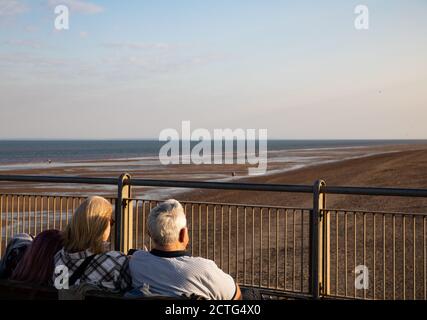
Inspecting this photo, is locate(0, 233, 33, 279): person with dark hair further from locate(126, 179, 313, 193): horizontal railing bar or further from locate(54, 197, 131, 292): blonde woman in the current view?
locate(126, 179, 313, 193): horizontal railing bar

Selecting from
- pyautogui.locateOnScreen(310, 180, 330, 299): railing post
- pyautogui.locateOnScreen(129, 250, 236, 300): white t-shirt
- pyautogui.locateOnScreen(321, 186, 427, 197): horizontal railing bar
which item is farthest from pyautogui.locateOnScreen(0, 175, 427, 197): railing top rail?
pyautogui.locateOnScreen(129, 250, 236, 300): white t-shirt

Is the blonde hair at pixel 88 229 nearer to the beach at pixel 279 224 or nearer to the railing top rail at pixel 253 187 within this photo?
the railing top rail at pixel 253 187

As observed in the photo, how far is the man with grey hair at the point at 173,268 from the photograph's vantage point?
390 cm

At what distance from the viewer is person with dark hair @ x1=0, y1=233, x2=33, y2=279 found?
461 centimetres

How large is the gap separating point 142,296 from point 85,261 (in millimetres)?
733

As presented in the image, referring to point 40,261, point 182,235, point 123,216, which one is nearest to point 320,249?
point 123,216

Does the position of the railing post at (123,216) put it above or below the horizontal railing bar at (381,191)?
below

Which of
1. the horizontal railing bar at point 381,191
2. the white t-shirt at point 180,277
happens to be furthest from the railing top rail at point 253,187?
the white t-shirt at point 180,277

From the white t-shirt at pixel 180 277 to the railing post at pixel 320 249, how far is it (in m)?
2.39

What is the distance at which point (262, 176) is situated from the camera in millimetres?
37188

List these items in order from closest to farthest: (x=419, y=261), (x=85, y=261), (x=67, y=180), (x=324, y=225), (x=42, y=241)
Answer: (x=85, y=261)
(x=42, y=241)
(x=324, y=225)
(x=67, y=180)
(x=419, y=261)
